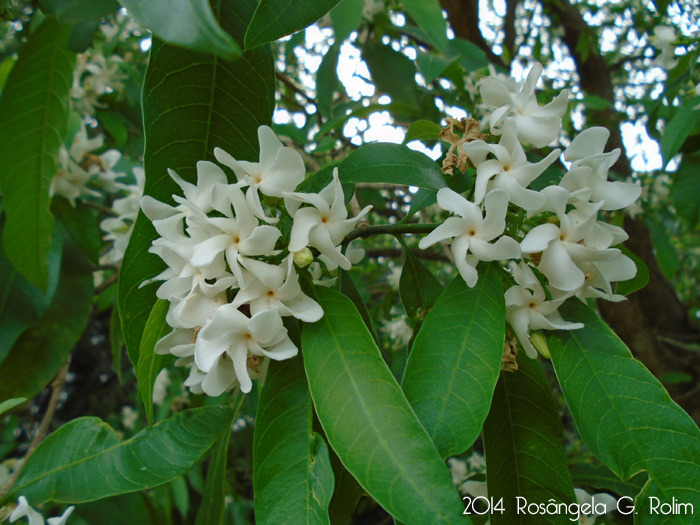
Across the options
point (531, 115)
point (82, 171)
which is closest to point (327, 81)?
point (82, 171)

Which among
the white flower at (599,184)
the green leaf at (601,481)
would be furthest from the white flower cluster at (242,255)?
the green leaf at (601,481)

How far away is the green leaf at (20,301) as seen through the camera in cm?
148

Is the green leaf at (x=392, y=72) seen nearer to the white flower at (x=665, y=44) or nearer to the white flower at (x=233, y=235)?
the white flower at (x=665, y=44)

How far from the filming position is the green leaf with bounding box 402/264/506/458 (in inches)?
28.6

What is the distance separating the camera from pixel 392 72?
212 centimetres

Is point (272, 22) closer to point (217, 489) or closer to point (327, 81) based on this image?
point (217, 489)

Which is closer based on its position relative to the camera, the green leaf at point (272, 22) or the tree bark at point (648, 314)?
the green leaf at point (272, 22)

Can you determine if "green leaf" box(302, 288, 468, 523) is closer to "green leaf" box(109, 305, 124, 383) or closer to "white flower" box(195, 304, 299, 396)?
"white flower" box(195, 304, 299, 396)

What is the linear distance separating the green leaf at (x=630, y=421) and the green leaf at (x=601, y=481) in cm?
44

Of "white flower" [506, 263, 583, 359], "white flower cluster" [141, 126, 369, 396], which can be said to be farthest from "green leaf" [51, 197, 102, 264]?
"white flower" [506, 263, 583, 359]

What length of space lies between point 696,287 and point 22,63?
5438 millimetres

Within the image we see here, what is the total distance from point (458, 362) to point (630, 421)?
252 millimetres

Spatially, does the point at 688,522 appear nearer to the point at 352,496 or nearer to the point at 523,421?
the point at 523,421

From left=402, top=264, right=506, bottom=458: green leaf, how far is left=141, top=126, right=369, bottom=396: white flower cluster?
15 centimetres
